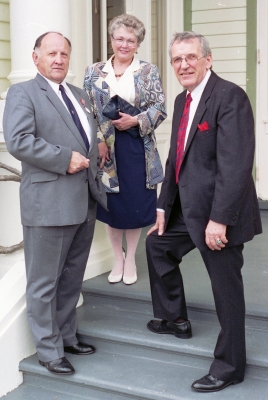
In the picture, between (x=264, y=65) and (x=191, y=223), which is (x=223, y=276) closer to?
(x=191, y=223)

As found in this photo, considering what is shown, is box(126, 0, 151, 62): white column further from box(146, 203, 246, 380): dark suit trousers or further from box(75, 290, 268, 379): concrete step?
box(146, 203, 246, 380): dark suit trousers

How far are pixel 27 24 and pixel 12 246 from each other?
4.58 feet

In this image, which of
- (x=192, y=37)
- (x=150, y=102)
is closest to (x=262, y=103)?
(x=150, y=102)

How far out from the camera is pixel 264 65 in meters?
6.09

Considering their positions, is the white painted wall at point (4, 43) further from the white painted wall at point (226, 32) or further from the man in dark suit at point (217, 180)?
the white painted wall at point (226, 32)

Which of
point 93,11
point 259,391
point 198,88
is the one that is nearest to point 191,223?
point 198,88

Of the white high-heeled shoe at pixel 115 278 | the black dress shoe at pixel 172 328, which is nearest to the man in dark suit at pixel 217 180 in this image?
the black dress shoe at pixel 172 328

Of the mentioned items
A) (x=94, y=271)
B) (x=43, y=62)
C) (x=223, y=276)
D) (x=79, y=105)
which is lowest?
(x=94, y=271)

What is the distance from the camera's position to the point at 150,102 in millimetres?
3961

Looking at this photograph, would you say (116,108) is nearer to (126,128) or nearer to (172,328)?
(126,128)

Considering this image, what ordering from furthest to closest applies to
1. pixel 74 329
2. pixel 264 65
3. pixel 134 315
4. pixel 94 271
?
pixel 264 65 < pixel 94 271 < pixel 134 315 < pixel 74 329

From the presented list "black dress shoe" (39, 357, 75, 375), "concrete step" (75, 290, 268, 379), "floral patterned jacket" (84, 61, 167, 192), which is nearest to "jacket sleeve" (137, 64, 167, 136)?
"floral patterned jacket" (84, 61, 167, 192)

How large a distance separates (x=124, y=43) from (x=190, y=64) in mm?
979

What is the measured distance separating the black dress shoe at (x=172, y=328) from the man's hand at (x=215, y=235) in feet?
2.40
